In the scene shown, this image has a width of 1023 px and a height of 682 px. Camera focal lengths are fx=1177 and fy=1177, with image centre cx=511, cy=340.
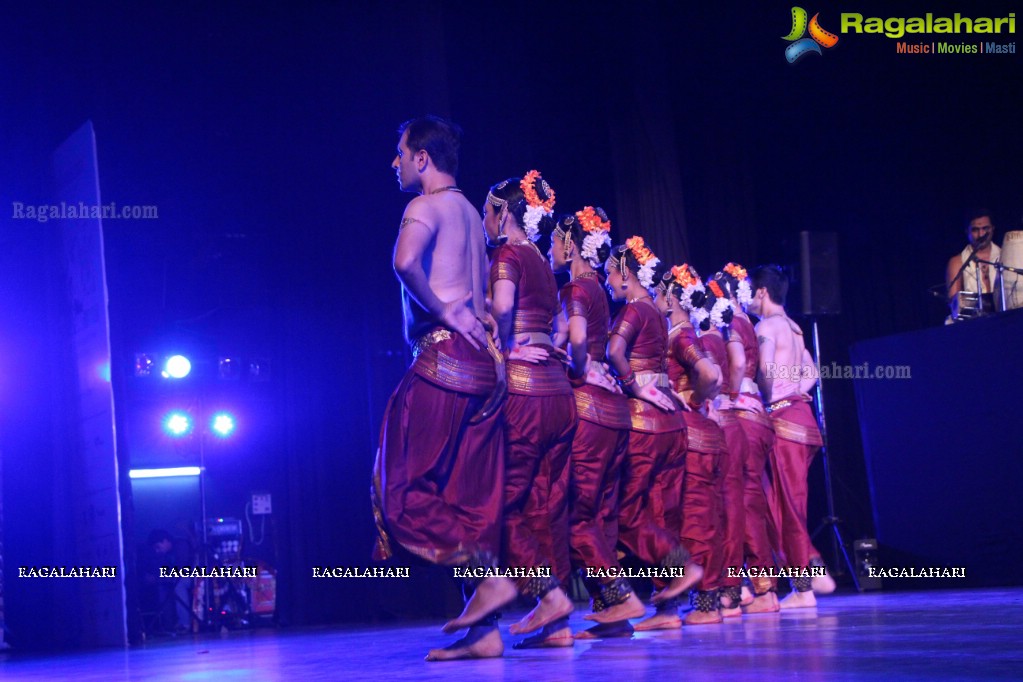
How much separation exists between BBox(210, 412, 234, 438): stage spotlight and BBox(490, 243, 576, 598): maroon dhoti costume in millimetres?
5207

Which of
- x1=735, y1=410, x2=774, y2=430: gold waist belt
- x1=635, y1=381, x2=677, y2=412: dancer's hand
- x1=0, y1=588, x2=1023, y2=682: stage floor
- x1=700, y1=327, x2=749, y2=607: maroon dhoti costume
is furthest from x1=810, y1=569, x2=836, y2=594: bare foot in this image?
x1=635, y1=381, x2=677, y2=412: dancer's hand

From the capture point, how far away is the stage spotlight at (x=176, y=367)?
27.4 feet

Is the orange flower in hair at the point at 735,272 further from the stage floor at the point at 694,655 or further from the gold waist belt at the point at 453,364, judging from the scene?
the gold waist belt at the point at 453,364

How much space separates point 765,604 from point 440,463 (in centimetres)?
320

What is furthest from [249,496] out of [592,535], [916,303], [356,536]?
[916,303]

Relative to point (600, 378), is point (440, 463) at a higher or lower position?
lower

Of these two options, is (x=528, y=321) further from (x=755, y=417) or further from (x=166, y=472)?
(x=166, y=472)

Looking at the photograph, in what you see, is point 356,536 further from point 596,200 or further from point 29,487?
point 596,200

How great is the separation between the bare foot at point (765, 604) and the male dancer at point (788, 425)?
10.5 inches

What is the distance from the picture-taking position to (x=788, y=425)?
21.9 feet

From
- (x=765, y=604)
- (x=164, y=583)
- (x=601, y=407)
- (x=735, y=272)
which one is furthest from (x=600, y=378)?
(x=164, y=583)

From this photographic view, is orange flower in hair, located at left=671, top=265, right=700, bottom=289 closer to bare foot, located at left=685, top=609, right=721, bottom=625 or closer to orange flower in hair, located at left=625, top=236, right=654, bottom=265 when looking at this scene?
orange flower in hair, located at left=625, top=236, right=654, bottom=265

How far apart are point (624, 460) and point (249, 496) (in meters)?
4.60

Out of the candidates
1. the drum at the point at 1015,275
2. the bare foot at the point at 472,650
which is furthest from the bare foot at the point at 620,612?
the drum at the point at 1015,275
